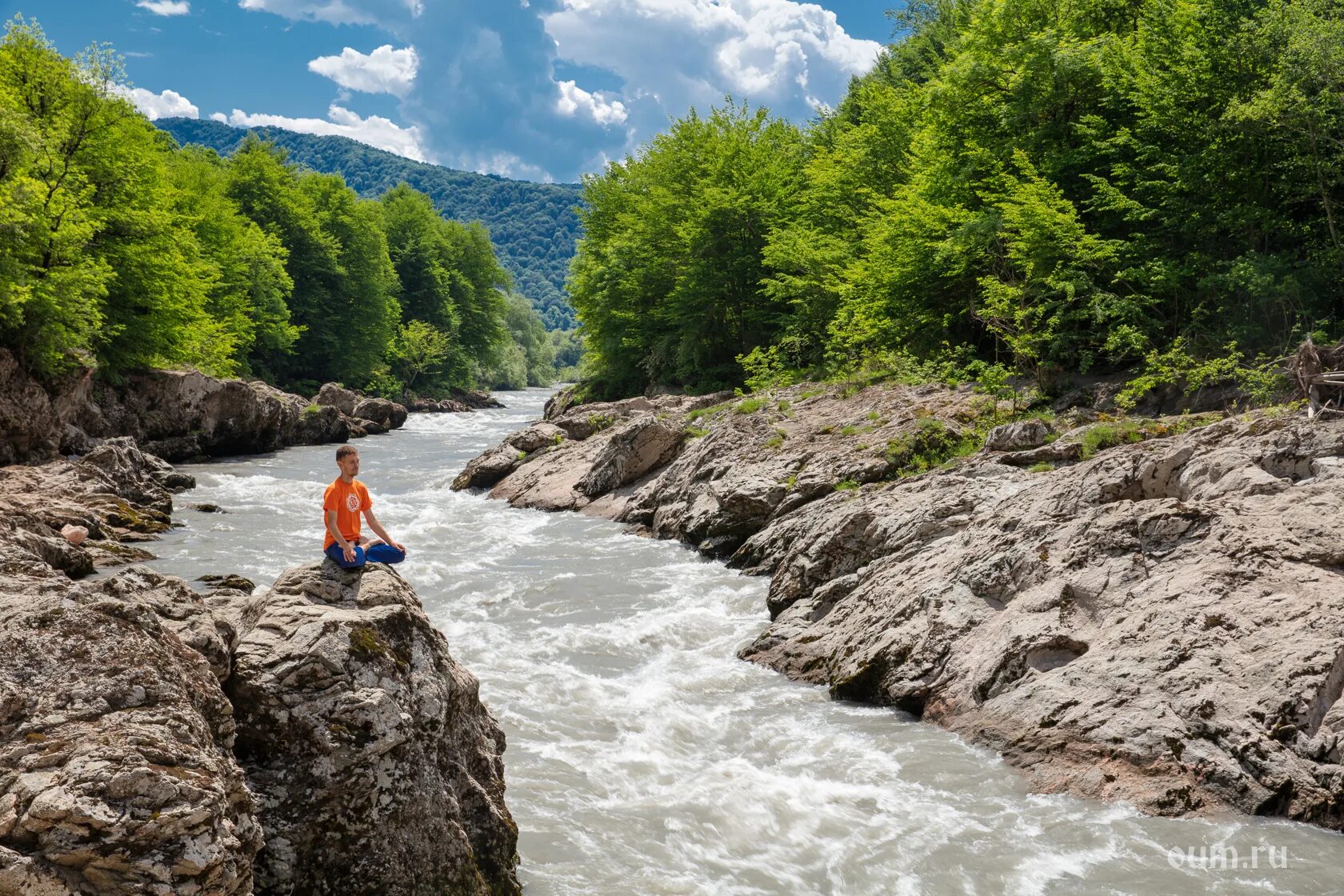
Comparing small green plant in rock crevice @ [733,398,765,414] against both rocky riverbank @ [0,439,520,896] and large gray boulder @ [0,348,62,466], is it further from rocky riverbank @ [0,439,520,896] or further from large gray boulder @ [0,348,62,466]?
large gray boulder @ [0,348,62,466]

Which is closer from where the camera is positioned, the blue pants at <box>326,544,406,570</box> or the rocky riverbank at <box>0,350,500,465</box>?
the blue pants at <box>326,544,406,570</box>

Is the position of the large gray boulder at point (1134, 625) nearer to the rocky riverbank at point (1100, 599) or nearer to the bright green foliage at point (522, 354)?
the rocky riverbank at point (1100, 599)

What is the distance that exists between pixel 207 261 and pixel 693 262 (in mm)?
23136

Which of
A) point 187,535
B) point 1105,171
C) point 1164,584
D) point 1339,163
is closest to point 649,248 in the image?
point 1105,171

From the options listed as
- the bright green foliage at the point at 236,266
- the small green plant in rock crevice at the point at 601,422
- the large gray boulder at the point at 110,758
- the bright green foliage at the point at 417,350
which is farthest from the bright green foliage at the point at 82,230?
the bright green foliage at the point at 417,350

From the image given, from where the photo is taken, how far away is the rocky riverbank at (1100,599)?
7145mm

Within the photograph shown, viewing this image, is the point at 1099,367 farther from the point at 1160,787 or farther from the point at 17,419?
the point at 17,419

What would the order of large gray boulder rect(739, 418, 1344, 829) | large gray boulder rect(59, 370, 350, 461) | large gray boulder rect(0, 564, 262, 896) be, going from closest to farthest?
large gray boulder rect(0, 564, 262, 896), large gray boulder rect(739, 418, 1344, 829), large gray boulder rect(59, 370, 350, 461)

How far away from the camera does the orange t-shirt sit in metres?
6.81

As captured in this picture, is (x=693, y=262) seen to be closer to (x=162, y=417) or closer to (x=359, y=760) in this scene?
(x=162, y=417)

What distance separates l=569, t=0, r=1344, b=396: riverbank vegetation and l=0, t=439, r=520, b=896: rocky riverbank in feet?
40.6

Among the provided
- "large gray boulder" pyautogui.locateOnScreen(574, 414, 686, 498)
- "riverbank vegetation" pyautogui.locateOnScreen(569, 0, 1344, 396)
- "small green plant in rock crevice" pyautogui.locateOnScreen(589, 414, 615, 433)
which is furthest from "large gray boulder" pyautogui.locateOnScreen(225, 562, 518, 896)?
"small green plant in rock crevice" pyautogui.locateOnScreen(589, 414, 615, 433)

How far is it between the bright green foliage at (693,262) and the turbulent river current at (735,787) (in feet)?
65.8

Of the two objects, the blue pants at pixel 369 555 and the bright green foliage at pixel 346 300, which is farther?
the bright green foliage at pixel 346 300
